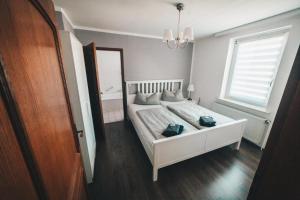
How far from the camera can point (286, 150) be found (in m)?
0.47

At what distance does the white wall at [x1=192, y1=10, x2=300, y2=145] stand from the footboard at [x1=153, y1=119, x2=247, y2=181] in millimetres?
878

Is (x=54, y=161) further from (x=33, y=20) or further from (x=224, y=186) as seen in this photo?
(x=224, y=186)

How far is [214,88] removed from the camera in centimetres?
337

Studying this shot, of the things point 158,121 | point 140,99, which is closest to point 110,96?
point 140,99

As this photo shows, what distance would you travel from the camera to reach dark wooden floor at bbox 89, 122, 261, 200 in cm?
156

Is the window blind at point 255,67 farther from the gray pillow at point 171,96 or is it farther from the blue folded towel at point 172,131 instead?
the blue folded towel at point 172,131

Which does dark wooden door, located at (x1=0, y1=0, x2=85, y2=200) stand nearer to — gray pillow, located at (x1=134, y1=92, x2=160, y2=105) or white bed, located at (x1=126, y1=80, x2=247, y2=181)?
white bed, located at (x1=126, y1=80, x2=247, y2=181)

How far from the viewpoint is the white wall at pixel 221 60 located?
1953 millimetres

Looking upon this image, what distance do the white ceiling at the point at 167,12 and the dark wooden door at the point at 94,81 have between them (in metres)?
0.58

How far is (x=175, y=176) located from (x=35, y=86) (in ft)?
6.50

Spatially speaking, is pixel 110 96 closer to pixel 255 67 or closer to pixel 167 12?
pixel 167 12

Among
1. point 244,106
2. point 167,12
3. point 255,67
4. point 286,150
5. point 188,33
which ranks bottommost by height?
point 244,106

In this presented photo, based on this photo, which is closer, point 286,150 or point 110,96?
point 286,150

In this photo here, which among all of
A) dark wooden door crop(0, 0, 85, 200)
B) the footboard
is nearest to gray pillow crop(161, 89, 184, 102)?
the footboard
